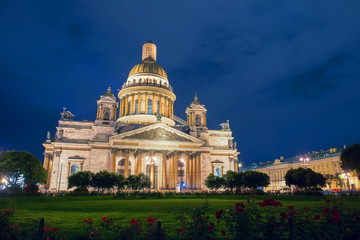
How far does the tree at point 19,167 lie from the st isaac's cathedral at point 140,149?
854 cm

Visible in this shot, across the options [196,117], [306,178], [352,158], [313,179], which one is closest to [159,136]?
[196,117]

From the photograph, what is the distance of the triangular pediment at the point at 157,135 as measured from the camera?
164 feet

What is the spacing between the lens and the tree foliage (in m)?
38.9

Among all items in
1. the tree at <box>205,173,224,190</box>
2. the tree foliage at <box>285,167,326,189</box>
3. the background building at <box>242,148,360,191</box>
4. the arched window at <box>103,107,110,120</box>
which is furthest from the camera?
the background building at <box>242,148,360,191</box>

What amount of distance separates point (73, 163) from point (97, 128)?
8095 mm

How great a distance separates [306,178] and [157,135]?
2622 centimetres

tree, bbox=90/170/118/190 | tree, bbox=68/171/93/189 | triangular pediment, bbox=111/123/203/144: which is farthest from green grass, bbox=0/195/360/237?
triangular pediment, bbox=111/123/203/144

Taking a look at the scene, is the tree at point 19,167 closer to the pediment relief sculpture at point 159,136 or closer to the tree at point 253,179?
the pediment relief sculpture at point 159,136

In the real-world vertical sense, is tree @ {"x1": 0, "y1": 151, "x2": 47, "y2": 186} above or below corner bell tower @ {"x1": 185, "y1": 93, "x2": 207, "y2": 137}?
below

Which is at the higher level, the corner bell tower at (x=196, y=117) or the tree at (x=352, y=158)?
the corner bell tower at (x=196, y=117)

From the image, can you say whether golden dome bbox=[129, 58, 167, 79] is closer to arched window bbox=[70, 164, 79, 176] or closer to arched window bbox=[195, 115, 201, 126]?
arched window bbox=[195, 115, 201, 126]

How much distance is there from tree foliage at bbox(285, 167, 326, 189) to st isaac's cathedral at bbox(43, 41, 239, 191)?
1708 centimetres

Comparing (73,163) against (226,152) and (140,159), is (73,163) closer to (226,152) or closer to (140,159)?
(140,159)

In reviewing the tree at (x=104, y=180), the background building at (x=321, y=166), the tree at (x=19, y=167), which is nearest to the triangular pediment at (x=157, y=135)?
the tree at (x=104, y=180)
